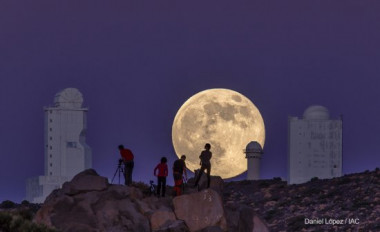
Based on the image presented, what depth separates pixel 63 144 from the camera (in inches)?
4483

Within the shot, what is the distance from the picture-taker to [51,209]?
138 feet

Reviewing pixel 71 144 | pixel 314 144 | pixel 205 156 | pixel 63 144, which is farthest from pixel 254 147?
pixel 205 156

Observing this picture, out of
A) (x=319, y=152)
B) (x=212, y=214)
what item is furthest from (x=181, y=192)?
(x=319, y=152)

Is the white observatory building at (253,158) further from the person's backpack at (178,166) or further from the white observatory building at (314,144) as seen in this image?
the person's backpack at (178,166)

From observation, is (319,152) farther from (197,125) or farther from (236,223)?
(236,223)

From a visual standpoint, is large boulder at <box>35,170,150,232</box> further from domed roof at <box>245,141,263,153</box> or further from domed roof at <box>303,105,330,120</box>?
domed roof at <box>303,105,330,120</box>

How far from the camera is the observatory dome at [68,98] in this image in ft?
371

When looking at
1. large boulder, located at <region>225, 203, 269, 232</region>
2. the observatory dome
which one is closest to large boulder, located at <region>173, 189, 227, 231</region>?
large boulder, located at <region>225, 203, 269, 232</region>

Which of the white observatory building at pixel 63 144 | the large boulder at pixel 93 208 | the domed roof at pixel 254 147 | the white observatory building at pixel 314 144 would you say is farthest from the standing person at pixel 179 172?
the white observatory building at pixel 63 144

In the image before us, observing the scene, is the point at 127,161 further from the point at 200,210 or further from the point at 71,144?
the point at 71,144

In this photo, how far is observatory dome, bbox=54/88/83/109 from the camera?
113m

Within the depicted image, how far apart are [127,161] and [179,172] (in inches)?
91.2

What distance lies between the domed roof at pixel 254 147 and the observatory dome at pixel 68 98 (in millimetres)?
29182

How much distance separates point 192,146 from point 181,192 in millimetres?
46415
